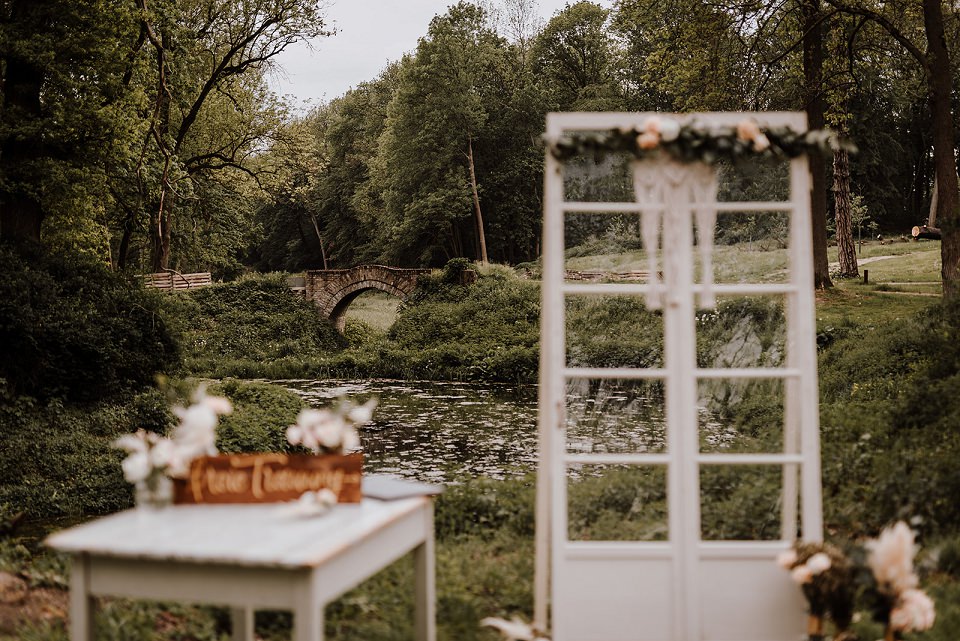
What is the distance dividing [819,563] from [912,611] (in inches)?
14.8

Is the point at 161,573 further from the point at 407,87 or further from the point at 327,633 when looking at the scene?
the point at 407,87

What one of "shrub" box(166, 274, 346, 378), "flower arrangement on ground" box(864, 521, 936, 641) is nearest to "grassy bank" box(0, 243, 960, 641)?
"flower arrangement on ground" box(864, 521, 936, 641)

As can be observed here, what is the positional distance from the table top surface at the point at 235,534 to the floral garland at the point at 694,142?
1.84 meters

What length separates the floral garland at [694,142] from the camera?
12.5 feet

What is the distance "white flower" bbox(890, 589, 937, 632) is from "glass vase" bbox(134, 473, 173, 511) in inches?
113

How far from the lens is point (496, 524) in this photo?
738cm

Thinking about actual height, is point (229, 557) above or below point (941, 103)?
below

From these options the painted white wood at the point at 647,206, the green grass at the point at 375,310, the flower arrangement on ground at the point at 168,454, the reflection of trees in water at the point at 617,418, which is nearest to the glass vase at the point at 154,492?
the flower arrangement on ground at the point at 168,454

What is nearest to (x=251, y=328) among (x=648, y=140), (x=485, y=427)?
(x=485, y=427)

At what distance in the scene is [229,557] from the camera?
104 inches

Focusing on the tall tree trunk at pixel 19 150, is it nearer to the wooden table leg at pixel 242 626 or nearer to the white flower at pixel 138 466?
the wooden table leg at pixel 242 626

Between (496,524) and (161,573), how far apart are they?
15.9ft

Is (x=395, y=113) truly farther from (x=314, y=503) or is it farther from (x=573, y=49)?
(x=314, y=503)

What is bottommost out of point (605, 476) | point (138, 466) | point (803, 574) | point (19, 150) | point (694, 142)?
point (605, 476)
